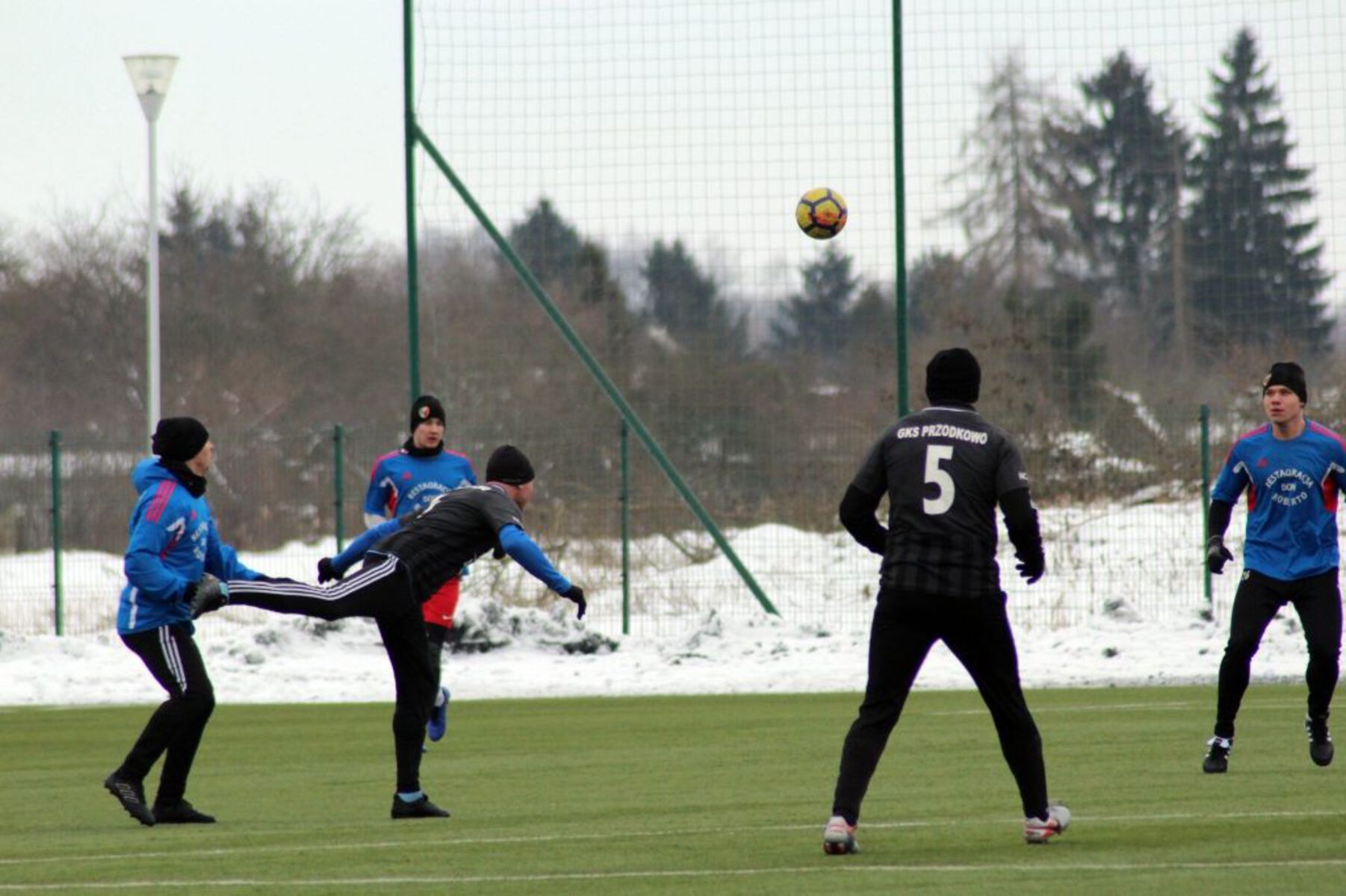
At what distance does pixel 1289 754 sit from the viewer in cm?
1202

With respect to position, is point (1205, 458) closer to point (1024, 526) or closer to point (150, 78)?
point (150, 78)

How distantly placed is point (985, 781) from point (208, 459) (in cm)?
419

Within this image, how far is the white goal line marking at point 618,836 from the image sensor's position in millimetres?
8680

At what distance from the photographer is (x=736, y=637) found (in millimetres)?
21641

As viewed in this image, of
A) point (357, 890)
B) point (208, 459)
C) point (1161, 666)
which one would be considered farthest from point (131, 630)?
point (1161, 666)

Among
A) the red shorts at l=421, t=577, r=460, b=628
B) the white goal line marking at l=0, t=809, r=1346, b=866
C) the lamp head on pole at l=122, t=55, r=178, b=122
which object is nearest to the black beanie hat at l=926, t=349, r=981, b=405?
the white goal line marking at l=0, t=809, r=1346, b=866

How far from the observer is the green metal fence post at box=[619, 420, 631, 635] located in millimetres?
23281


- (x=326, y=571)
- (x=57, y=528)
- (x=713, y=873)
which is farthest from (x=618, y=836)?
(x=57, y=528)

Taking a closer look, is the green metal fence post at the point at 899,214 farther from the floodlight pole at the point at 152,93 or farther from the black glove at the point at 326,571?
the black glove at the point at 326,571

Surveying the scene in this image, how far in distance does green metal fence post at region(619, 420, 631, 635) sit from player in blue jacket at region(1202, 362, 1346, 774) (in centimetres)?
1223

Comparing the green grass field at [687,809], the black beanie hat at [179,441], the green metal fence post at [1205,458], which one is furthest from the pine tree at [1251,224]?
the black beanie hat at [179,441]

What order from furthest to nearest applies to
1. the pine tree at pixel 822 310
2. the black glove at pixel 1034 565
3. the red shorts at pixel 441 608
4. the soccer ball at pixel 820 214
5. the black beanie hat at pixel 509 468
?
the pine tree at pixel 822 310 < the soccer ball at pixel 820 214 < the red shorts at pixel 441 608 < the black beanie hat at pixel 509 468 < the black glove at pixel 1034 565

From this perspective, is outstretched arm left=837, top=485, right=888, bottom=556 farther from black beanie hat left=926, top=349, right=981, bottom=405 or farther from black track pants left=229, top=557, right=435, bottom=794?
black track pants left=229, top=557, right=435, bottom=794

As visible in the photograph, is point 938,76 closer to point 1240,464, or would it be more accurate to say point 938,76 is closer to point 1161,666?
point 1161,666
